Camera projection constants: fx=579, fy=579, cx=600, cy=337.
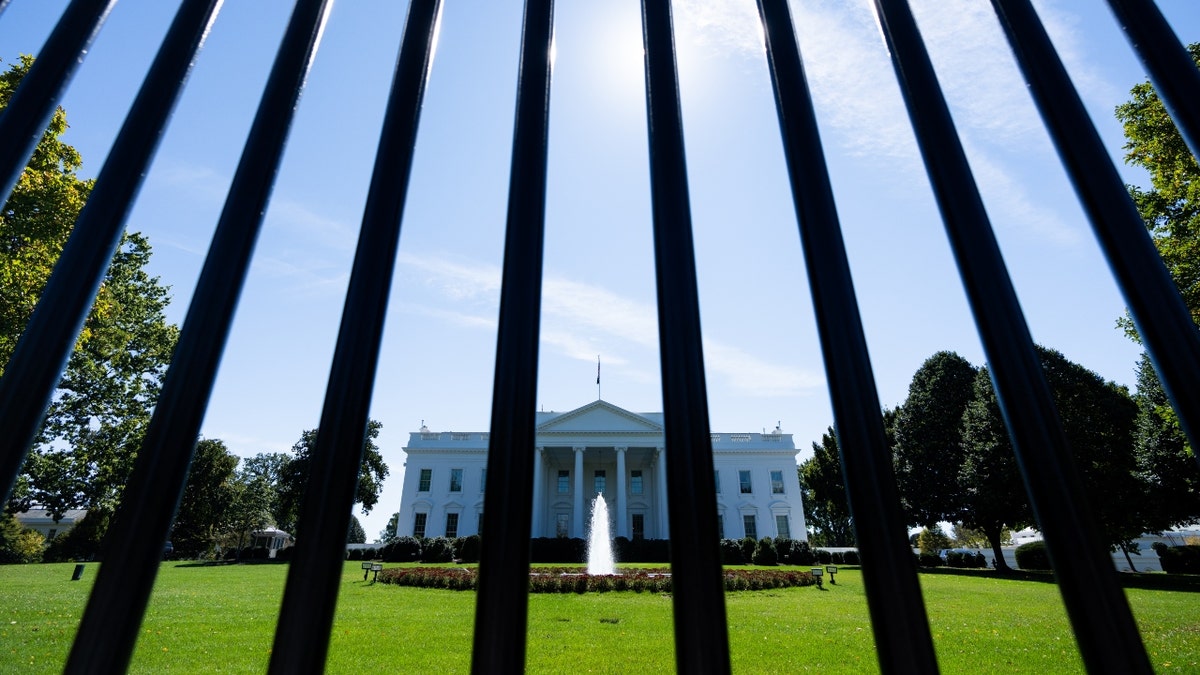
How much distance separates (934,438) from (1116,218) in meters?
43.8

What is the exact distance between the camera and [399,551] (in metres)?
42.8

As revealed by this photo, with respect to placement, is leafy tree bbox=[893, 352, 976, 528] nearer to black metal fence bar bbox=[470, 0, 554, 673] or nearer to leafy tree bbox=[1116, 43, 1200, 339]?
leafy tree bbox=[1116, 43, 1200, 339]

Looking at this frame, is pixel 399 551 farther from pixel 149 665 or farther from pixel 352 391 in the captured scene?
pixel 352 391

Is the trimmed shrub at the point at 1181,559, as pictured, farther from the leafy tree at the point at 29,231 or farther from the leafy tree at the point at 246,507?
the leafy tree at the point at 246,507

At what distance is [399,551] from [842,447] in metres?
47.4

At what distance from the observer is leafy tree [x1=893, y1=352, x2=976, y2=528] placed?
37.0 m

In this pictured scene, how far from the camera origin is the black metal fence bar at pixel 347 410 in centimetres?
66

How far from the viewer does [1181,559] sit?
107ft

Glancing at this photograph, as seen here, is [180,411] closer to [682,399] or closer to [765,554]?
[682,399]

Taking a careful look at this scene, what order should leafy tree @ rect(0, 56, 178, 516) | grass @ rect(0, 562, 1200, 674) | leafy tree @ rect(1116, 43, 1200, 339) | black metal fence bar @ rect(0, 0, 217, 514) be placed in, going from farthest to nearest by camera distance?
leafy tree @ rect(0, 56, 178, 516)
leafy tree @ rect(1116, 43, 1200, 339)
grass @ rect(0, 562, 1200, 674)
black metal fence bar @ rect(0, 0, 217, 514)

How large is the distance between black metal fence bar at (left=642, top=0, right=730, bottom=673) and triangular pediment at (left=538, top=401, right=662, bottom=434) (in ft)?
173

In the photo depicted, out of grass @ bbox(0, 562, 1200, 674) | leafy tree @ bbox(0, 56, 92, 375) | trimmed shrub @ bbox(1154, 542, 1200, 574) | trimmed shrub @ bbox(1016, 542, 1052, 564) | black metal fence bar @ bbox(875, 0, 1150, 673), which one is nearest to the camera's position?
black metal fence bar @ bbox(875, 0, 1150, 673)

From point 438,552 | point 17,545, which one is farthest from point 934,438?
point 17,545

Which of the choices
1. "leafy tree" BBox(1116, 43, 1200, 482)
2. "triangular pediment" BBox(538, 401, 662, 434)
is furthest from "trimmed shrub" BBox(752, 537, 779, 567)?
"leafy tree" BBox(1116, 43, 1200, 482)
